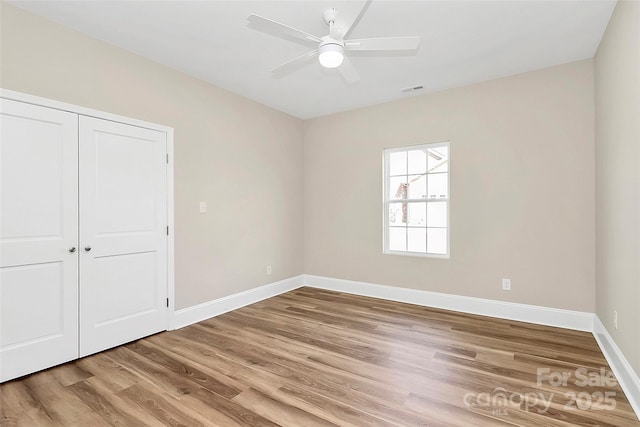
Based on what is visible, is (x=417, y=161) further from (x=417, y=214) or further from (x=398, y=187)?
(x=417, y=214)

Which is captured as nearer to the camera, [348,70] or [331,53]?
[331,53]

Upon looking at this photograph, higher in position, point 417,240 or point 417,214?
point 417,214

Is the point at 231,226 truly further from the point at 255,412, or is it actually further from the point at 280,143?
the point at 255,412

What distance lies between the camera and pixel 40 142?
98.7 inches

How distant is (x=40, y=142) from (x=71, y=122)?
30 centimetres

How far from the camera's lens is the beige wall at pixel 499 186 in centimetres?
330

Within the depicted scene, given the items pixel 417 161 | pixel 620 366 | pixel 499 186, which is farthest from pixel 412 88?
pixel 620 366

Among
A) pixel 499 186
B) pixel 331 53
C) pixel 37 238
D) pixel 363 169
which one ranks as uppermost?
pixel 331 53

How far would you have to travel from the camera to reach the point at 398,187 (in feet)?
15.0

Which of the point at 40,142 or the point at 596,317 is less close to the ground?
the point at 40,142

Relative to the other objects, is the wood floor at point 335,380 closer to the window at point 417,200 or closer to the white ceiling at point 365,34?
the window at point 417,200

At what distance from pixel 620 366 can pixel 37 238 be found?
4648 millimetres

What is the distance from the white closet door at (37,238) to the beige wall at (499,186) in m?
3.44

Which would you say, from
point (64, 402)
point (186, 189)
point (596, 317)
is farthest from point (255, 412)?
point (596, 317)
